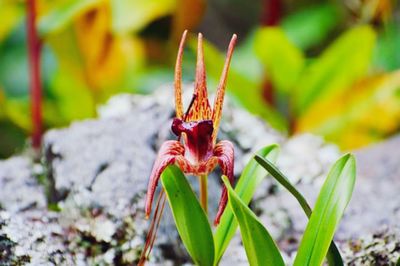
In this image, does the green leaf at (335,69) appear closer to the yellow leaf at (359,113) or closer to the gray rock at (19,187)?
the yellow leaf at (359,113)

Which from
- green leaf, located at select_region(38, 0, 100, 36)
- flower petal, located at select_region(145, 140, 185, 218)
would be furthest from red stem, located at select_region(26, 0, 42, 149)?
flower petal, located at select_region(145, 140, 185, 218)

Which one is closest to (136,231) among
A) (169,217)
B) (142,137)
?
(169,217)

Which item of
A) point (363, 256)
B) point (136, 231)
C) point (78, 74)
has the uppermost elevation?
point (78, 74)

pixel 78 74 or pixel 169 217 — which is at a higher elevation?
pixel 78 74

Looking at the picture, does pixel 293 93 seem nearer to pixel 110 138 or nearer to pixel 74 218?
pixel 110 138

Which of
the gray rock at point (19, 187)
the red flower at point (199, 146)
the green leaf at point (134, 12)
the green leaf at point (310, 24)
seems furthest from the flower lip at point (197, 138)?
the green leaf at point (310, 24)

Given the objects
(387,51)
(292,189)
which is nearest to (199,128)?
(292,189)

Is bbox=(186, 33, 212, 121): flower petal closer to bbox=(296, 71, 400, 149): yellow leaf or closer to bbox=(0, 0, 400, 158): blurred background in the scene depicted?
bbox=(0, 0, 400, 158): blurred background
